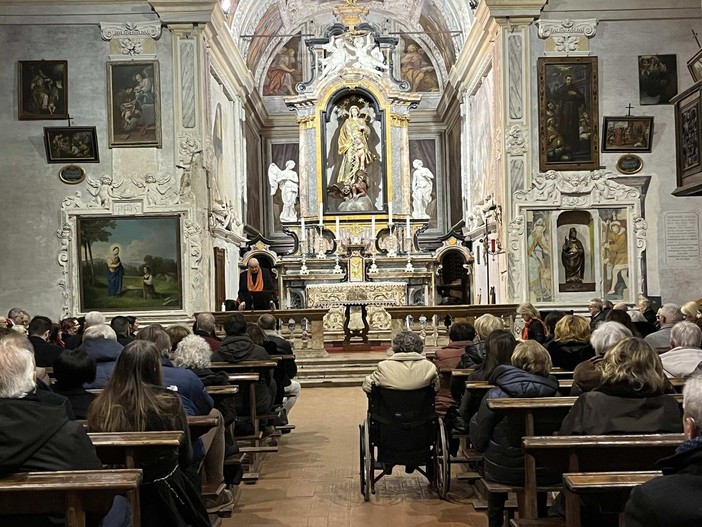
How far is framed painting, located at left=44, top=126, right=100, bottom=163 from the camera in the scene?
1645cm

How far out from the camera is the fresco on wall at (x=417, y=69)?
2805 centimetres

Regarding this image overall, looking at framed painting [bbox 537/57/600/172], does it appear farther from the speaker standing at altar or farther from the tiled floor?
the tiled floor

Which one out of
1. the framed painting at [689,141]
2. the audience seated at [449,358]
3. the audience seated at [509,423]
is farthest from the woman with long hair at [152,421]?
the framed painting at [689,141]

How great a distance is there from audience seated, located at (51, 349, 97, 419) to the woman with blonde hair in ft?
8.90

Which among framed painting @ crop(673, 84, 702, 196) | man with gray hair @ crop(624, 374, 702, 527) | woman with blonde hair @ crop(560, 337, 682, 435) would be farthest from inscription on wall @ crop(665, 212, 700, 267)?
man with gray hair @ crop(624, 374, 702, 527)

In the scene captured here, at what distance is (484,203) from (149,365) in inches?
616

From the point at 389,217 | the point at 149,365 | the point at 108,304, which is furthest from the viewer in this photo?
the point at 389,217

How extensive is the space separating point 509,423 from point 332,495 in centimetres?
204

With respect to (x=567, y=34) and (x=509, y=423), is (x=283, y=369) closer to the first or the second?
(x=509, y=423)

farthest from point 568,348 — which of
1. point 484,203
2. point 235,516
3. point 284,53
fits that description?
point 284,53

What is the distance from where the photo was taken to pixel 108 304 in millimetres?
16109

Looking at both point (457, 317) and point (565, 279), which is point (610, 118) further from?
point (457, 317)

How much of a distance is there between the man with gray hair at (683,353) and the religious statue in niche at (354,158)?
17644mm

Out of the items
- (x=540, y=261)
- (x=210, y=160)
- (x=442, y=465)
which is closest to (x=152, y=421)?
(x=442, y=465)
